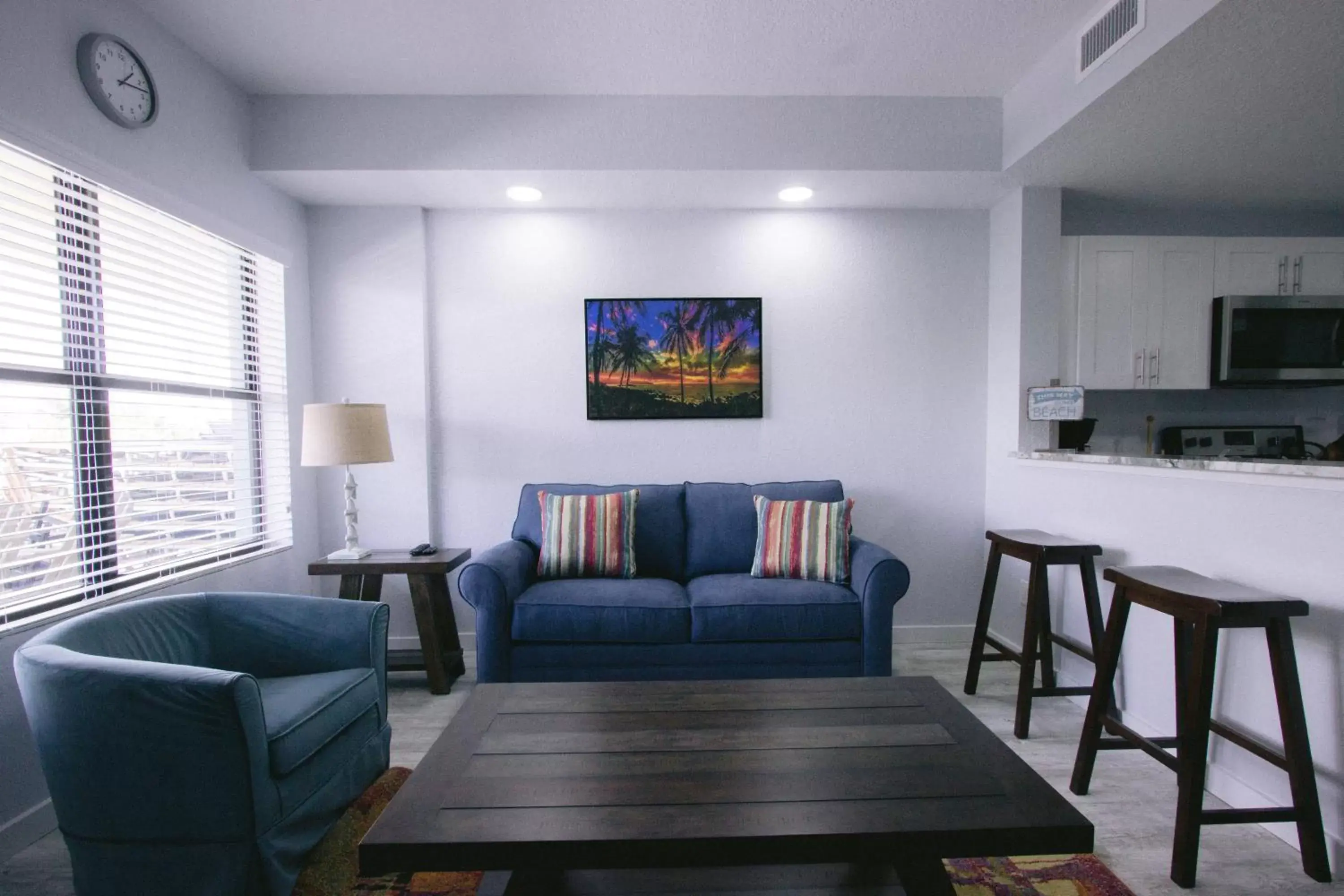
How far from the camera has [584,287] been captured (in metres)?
3.27

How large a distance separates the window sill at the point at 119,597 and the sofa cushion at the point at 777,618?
1952 mm

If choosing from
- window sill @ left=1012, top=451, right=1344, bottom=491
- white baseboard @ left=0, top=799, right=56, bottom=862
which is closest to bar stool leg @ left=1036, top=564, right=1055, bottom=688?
window sill @ left=1012, top=451, right=1344, bottom=491

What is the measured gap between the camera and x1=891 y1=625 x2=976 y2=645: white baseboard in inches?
131

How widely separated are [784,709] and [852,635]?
1020mm

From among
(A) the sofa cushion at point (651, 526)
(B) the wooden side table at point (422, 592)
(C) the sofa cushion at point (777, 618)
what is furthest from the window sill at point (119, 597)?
(C) the sofa cushion at point (777, 618)

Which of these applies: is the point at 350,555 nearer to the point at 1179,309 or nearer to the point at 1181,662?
the point at 1181,662

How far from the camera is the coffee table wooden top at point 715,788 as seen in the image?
1084 millimetres

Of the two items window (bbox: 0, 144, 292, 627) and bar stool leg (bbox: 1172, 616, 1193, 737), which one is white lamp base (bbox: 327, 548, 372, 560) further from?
bar stool leg (bbox: 1172, 616, 1193, 737)

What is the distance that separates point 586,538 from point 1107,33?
2.78m

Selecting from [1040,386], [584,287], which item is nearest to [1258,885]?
[1040,386]

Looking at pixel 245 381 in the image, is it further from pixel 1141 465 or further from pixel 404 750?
pixel 1141 465

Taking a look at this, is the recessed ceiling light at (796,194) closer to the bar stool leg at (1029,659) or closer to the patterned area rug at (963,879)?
the bar stool leg at (1029,659)

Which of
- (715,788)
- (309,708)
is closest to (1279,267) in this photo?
(715,788)

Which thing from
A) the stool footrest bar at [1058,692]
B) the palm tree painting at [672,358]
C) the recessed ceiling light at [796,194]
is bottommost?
the stool footrest bar at [1058,692]
